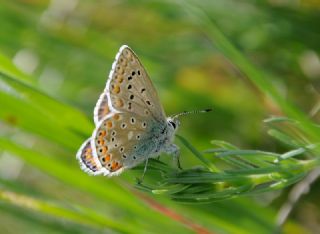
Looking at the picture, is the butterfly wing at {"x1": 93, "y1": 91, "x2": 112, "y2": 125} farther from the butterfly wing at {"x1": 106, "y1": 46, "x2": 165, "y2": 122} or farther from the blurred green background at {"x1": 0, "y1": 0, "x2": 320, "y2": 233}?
the blurred green background at {"x1": 0, "y1": 0, "x2": 320, "y2": 233}

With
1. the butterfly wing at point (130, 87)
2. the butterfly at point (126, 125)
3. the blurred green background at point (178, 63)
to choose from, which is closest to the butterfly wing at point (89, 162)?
the butterfly at point (126, 125)

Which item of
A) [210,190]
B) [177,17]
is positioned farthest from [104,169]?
[177,17]

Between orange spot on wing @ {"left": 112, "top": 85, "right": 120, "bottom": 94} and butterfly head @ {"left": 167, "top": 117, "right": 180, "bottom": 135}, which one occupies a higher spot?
butterfly head @ {"left": 167, "top": 117, "right": 180, "bottom": 135}

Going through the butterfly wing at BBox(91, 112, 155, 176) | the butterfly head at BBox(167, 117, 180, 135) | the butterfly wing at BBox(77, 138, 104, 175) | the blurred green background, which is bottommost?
the butterfly wing at BBox(77, 138, 104, 175)

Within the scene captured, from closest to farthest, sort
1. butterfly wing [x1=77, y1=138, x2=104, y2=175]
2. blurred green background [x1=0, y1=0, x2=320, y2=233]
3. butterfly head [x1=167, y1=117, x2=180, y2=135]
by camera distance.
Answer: butterfly wing [x1=77, y1=138, x2=104, y2=175], butterfly head [x1=167, y1=117, x2=180, y2=135], blurred green background [x1=0, y1=0, x2=320, y2=233]

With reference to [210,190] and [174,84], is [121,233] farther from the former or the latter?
[174,84]

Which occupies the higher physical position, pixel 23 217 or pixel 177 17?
pixel 177 17

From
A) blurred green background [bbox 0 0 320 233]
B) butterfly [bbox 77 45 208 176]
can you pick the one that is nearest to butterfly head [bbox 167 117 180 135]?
butterfly [bbox 77 45 208 176]
